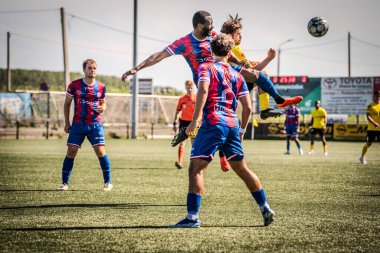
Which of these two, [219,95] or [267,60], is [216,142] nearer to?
[219,95]

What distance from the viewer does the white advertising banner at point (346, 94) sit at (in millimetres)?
49500

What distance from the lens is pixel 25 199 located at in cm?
933

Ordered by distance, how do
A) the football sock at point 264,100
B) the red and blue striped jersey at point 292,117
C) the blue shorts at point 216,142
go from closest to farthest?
the blue shorts at point 216,142
the football sock at point 264,100
the red and blue striped jersey at point 292,117

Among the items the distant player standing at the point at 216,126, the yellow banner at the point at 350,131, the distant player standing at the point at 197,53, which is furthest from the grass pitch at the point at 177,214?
the yellow banner at the point at 350,131

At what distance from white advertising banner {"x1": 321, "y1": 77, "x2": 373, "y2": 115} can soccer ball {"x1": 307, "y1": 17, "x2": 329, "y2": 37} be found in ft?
128

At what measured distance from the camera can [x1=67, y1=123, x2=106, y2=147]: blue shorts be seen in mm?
10805

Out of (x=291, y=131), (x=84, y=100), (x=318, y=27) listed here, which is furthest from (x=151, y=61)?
(x=291, y=131)

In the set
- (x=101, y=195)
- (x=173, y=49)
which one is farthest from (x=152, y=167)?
(x=173, y=49)

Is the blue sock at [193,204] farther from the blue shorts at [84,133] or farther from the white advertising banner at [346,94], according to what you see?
the white advertising banner at [346,94]

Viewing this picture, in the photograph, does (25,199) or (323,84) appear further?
(323,84)

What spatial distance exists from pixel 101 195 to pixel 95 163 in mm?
7795

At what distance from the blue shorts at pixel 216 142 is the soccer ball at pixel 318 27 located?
539cm

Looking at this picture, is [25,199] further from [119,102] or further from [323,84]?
[119,102]

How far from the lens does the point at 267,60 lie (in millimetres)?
9117
